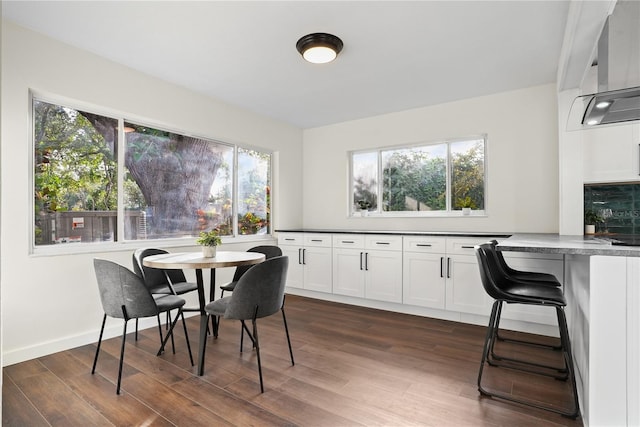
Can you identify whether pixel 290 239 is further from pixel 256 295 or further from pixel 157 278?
pixel 256 295

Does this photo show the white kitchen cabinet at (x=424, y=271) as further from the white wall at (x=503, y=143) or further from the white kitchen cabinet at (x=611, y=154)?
the white kitchen cabinet at (x=611, y=154)

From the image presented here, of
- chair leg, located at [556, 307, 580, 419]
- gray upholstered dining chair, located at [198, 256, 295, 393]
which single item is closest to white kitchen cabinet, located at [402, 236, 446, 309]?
chair leg, located at [556, 307, 580, 419]

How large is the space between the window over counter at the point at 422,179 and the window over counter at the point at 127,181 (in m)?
1.69

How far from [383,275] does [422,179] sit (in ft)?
4.68

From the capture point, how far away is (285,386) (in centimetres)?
238

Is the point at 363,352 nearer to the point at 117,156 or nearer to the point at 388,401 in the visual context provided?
the point at 388,401

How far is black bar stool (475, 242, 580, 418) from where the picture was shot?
208 cm

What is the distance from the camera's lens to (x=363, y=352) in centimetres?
295

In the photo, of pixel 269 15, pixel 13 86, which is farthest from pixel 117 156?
pixel 269 15

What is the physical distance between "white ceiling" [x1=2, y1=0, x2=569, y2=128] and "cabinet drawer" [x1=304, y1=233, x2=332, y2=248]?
1778 mm

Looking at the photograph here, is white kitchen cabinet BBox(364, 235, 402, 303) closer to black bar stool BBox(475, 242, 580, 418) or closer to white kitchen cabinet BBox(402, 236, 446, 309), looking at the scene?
white kitchen cabinet BBox(402, 236, 446, 309)

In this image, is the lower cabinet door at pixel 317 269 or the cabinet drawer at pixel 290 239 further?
the cabinet drawer at pixel 290 239

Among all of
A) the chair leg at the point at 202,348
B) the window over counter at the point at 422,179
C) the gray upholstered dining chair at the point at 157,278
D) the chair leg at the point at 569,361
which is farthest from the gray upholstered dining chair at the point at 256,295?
the window over counter at the point at 422,179

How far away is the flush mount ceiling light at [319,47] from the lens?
2824mm
